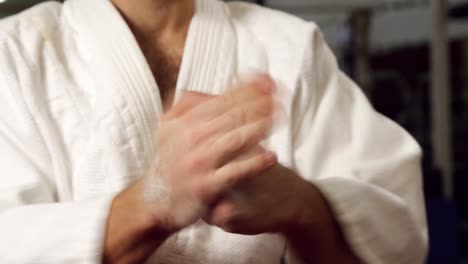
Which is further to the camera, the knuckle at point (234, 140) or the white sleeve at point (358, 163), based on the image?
the white sleeve at point (358, 163)

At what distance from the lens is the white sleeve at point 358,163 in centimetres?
79

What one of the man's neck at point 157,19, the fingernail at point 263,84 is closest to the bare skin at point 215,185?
the fingernail at point 263,84

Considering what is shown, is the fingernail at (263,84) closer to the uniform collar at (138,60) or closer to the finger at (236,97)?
the finger at (236,97)

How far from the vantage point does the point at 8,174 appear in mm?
747

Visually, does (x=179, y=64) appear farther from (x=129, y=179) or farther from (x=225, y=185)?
(x=225, y=185)

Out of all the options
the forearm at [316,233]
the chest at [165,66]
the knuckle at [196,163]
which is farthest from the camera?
the chest at [165,66]

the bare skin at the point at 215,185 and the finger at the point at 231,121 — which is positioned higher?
the finger at the point at 231,121

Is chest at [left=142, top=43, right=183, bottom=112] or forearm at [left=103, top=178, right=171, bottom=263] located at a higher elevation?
chest at [left=142, top=43, right=183, bottom=112]

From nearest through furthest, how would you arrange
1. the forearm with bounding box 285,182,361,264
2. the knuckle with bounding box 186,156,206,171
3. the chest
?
the knuckle with bounding box 186,156,206,171
the forearm with bounding box 285,182,361,264
the chest

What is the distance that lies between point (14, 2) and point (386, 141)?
2.39ft

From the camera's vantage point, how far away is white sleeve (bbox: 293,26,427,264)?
793mm

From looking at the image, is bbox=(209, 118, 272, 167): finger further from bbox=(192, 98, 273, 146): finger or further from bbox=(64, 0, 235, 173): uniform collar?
bbox=(64, 0, 235, 173): uniform collar

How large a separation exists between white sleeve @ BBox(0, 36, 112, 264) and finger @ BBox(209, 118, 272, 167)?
0.56ft

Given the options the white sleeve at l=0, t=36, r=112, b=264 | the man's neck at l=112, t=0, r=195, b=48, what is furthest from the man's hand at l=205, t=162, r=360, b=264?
the man's neck at l=112, t=0, r=195, b=48
